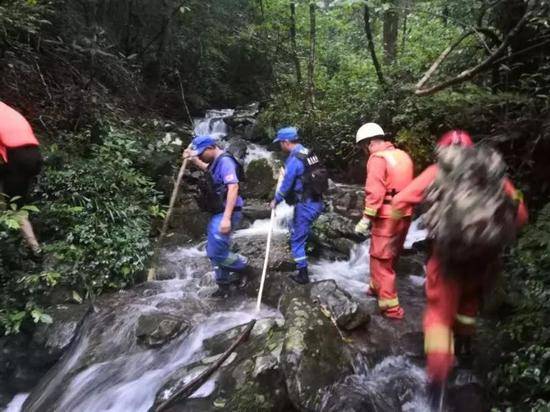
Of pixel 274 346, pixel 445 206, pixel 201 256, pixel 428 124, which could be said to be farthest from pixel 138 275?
pixel 428 124

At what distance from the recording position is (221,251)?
236 inches

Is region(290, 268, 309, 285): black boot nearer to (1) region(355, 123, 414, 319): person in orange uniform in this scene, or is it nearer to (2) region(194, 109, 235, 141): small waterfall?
(1) region(355, 123, 414, 319): person in orange uniform

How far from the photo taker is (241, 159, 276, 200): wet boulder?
10586mm

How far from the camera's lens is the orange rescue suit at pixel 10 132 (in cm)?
489

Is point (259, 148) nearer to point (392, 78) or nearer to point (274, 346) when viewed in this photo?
point (392, 78)

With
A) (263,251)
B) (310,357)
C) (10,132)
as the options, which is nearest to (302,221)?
(263,251)

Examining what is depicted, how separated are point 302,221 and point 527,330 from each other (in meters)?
2.95

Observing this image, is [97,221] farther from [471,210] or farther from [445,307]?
[471,210]

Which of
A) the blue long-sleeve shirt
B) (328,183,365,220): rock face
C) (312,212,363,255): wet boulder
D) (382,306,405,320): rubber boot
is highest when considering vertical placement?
the blue long-sleeve shirt

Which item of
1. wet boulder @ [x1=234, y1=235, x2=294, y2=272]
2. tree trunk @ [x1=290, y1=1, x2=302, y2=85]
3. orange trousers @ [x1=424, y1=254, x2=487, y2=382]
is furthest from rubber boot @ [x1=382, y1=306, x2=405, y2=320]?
tree trunk @ [x1=290, y1=1, x2=302, y2=85]

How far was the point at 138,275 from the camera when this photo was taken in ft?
22.3

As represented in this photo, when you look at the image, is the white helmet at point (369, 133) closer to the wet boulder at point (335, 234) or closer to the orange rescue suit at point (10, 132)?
the wet boulder at point (335, 234)

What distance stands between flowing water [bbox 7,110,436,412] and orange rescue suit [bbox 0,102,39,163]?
238cm

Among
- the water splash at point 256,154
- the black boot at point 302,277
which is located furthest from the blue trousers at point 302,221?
the water splash at point 256,154
